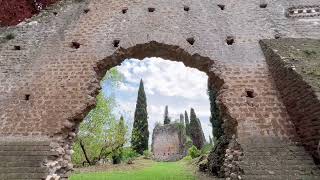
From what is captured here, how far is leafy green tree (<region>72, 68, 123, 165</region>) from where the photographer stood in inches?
731

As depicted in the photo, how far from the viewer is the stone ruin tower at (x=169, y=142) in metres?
34.9

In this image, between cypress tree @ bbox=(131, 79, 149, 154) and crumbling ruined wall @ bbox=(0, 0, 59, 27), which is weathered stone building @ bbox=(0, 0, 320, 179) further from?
cypress tree @ bbox=(131, 79, 149, 154)

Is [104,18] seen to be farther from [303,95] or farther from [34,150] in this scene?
[303,95]

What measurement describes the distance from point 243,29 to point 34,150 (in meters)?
6.73

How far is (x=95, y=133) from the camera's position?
61.2 ft

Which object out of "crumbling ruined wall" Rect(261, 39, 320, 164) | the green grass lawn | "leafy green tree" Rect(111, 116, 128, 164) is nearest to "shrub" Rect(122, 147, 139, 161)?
"leafy green tree" Rect(111, 116, 128, 164)

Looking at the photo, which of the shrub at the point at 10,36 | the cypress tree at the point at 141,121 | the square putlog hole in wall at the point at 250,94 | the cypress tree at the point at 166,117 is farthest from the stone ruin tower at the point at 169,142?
the square putlog hole in wall at the point at 250,94

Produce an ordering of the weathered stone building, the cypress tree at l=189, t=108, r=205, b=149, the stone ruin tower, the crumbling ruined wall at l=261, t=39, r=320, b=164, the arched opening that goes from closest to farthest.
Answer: the crumbling ruined wall at l=261, t=39, r=320, b=164, the weathered stone building, the arched opening, the stone ruin tower, the cypress tree at l=189, t=108, r=205, b=149

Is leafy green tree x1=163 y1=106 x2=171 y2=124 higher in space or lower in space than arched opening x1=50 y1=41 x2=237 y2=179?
higher

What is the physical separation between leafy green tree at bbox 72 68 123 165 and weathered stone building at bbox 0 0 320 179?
28.4 feet

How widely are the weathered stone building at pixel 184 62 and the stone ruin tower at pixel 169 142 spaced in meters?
25.5

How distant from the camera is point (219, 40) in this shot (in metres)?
9.44

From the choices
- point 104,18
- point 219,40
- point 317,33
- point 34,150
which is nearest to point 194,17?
point 219,40

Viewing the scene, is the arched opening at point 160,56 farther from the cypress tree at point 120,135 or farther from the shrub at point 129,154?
the shrub at point 129,154
